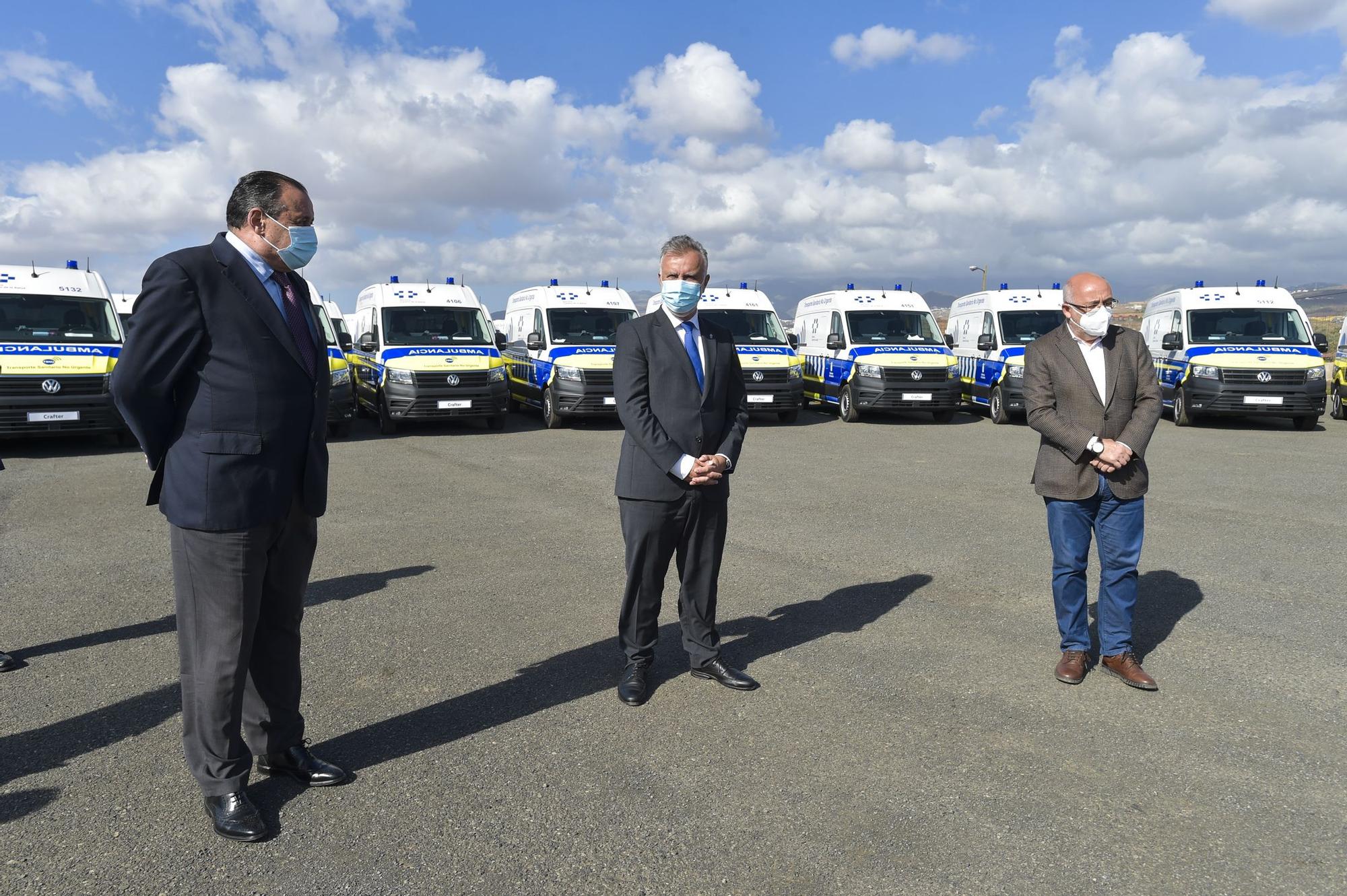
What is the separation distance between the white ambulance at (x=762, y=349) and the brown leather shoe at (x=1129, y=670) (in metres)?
11.7

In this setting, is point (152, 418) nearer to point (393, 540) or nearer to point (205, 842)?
point (205, 842)

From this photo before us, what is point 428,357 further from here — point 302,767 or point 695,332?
point 302,767

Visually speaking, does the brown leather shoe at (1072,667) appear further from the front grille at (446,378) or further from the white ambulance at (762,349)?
the white ambulance at (762,349)

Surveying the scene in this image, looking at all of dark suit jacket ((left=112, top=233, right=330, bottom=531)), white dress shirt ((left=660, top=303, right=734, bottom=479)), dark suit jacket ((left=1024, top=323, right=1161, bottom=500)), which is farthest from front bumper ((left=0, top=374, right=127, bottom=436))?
dark suit jacket ((left=1024, top=323, right=1161, bottom=500))

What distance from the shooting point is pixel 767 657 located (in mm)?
4965

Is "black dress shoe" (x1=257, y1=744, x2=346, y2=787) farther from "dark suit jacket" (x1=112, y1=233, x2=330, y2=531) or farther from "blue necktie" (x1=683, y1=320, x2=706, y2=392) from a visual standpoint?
"blue necktie" (x1=683, y1=320, x2=706, y2=392)

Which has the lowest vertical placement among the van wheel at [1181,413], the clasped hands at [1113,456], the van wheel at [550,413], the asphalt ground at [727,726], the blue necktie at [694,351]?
the asphalt ground at [727,726]

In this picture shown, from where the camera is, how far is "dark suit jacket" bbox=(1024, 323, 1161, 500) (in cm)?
463

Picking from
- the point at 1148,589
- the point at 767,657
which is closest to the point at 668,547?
the point at 767,657

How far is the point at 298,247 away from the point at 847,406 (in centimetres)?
1474

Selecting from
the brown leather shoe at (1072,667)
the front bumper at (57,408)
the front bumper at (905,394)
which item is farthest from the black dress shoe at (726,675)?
the front bumper at (905,394)

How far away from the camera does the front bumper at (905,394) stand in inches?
661

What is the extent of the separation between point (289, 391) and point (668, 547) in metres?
1.80

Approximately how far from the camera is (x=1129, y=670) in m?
4.59
